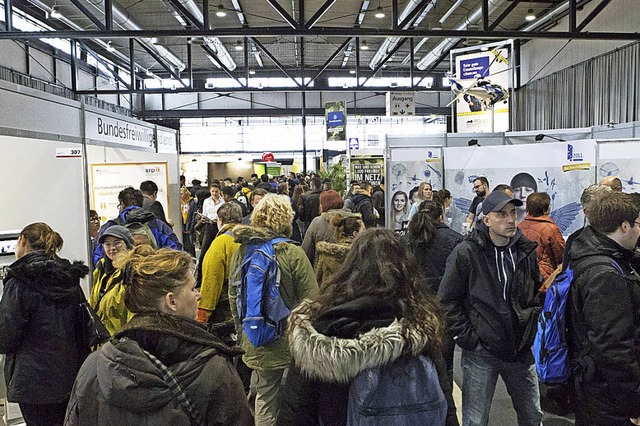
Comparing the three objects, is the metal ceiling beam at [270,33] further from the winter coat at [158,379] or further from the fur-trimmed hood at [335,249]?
the winter coat at [158,379]

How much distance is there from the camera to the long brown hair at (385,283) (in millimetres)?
1452

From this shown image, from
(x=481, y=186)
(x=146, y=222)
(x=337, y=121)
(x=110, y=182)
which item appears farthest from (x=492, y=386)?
(x=337, y=121)

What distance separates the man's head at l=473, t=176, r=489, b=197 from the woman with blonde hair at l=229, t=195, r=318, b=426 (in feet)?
11.4

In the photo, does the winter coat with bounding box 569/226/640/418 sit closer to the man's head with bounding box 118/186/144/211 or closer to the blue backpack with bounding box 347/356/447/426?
the blue backpack with bounding box 347/356/447/426

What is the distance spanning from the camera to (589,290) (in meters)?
2.06

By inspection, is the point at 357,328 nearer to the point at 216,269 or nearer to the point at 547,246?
the point at 216,269

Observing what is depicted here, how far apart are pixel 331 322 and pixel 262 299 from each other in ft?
4.56

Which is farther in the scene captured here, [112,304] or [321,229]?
[321,229]

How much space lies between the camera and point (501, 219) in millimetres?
2529

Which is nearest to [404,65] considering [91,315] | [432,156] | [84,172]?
[432,156]

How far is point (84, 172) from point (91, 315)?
1641 mm

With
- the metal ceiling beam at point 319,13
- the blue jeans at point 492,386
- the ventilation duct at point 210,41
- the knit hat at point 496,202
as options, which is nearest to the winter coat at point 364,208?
the metal ceiling beam at point 319,13

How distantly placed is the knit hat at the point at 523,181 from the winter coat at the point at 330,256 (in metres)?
3.00

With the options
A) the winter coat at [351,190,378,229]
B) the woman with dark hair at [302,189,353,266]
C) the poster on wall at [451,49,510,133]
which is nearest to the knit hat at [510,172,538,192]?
the winter coat at [351,190,378,229]
